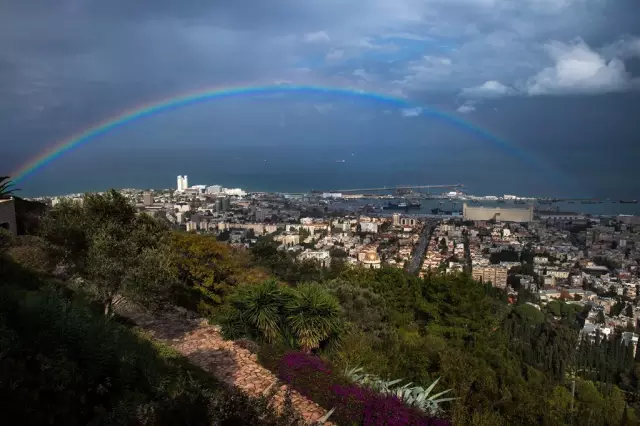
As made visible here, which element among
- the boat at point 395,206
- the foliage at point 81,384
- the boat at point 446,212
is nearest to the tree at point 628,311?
the foliage at point 81,384

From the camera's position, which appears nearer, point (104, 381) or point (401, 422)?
point (104, 381)

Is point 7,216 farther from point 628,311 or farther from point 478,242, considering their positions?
point 478,242

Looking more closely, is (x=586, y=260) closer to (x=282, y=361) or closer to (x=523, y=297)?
(x=523, y=297)

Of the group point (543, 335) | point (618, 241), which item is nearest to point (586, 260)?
point (618, 241)

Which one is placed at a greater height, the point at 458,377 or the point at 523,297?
the point at 458,377

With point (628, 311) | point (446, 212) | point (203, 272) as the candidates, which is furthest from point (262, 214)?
point (203, 272)
